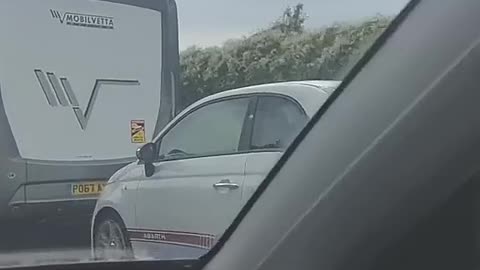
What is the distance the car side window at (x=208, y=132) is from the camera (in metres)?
5.08

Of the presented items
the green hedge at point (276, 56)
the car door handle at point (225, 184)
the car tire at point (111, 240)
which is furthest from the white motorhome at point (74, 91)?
the green hedge at point (276, 56)

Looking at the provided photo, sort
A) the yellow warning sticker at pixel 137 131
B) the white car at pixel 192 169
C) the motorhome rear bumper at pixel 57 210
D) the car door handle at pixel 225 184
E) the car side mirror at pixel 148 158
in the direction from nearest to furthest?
1. the car door handle at pixel 225 184
2. the white car at pixel 192 169
3. the car side mirror at pixel 148 158
4. the motorhome rear bumper at pixel 57 210
5. the yellow warning sticker at pixel 137 131

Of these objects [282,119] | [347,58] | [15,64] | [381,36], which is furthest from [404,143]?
[15,64]

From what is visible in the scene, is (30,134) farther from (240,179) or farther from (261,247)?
(261,247)

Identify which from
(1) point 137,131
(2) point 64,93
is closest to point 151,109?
(1) point 137,131

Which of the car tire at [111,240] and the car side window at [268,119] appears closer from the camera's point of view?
the car tire at [111,240]

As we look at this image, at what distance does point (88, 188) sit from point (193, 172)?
0.96m

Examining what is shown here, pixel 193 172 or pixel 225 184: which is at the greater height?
pixel 225 184

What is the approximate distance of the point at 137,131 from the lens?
6.70 m

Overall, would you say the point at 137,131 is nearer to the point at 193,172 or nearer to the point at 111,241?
the point at 193,172

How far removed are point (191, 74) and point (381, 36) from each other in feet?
7.68

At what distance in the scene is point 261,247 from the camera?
2.20m

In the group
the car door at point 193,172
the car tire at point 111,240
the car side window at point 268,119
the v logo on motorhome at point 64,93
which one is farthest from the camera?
the v logo on motorhome at point 64,93

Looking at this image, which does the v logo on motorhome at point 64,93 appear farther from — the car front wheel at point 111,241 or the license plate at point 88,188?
the car front wheel at point 111,241
